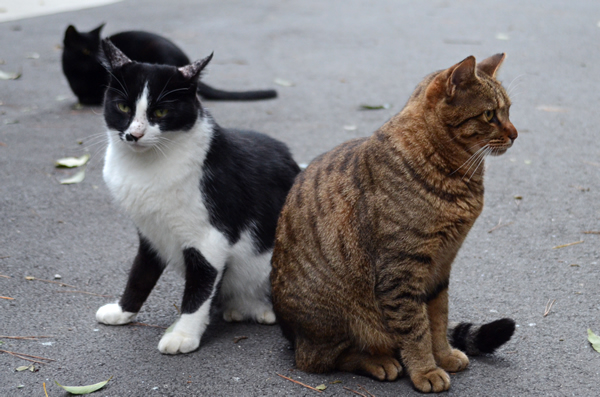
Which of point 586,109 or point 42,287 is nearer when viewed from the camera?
point 42,287

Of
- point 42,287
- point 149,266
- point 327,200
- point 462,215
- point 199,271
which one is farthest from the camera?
point 42,287

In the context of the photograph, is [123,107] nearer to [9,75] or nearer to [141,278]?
[141,278]

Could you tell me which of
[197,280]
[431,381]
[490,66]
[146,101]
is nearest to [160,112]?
[146,101]

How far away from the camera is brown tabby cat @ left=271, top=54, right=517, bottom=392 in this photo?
8.14 feet

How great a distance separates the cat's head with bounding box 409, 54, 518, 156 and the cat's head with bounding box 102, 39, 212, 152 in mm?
1117

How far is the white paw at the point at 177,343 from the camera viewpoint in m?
2.88

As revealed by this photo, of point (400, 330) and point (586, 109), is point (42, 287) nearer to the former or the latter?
point (400, 330)

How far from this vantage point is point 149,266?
317cm

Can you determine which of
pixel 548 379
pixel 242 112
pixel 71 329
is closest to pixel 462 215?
pixel 548 379

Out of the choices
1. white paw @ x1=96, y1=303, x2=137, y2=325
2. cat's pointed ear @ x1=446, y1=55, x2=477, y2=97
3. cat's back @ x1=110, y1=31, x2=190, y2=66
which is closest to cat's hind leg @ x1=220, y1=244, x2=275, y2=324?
white paw @ x1=96, y1=303, x2=137, y2=325

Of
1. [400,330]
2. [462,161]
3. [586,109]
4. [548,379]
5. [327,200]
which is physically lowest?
[586,109]

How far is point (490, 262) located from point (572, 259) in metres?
0.45

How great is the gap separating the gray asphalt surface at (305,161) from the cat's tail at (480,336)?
83mm

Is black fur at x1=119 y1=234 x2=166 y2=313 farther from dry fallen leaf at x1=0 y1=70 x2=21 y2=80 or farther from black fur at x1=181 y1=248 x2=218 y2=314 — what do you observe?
dry fallen leaf at x1=0 y1=70 x2=21 y2=80
